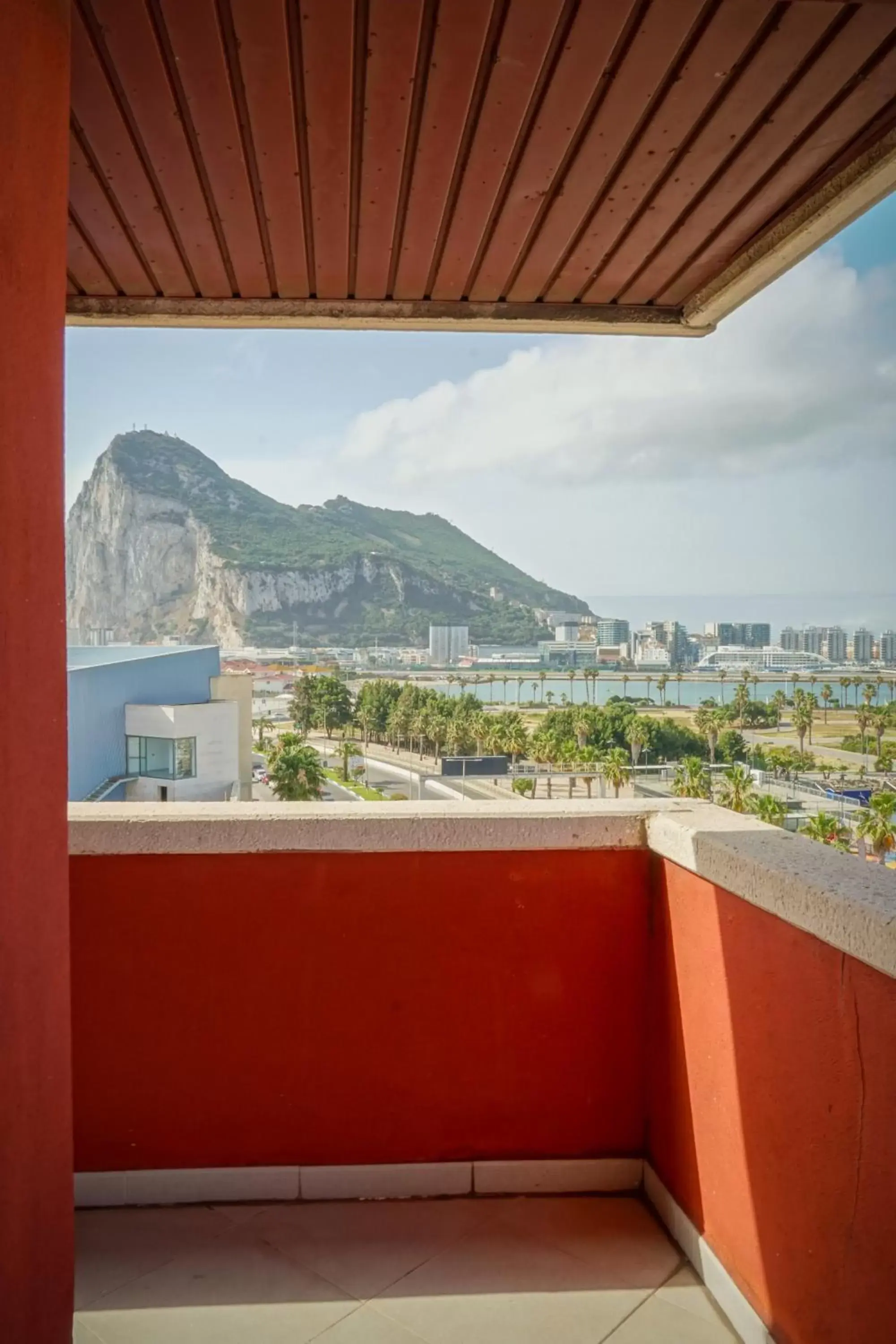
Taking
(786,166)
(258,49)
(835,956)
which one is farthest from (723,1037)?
(258,49)

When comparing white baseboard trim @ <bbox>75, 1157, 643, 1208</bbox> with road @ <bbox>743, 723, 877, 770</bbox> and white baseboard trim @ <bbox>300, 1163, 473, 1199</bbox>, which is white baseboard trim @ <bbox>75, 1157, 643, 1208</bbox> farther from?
road @ <bbox>743, 723, 877, 770</bbox>

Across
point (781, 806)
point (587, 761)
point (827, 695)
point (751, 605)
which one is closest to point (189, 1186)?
point (781, 806)

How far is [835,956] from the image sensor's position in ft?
5.05

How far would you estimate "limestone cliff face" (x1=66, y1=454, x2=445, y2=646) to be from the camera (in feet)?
132

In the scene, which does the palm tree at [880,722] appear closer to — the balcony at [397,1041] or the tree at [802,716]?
the tree at [802,716]

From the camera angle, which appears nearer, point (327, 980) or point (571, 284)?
point (327, 980)

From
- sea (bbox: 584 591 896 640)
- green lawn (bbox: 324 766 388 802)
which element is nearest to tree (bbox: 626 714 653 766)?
green lawn (bbox: 324 766 388 802)

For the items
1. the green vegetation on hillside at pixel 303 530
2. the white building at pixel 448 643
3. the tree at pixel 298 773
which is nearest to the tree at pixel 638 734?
the white building at pixel 448 643

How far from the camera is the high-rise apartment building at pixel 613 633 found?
117 feet

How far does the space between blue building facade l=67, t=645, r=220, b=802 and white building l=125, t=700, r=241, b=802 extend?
45 centimetres

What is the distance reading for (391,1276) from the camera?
6.69ft

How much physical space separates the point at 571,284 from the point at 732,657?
86.7ft

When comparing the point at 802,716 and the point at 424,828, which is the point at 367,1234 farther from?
the point at 802,716

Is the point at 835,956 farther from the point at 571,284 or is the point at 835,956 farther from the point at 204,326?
the point at 204,326
